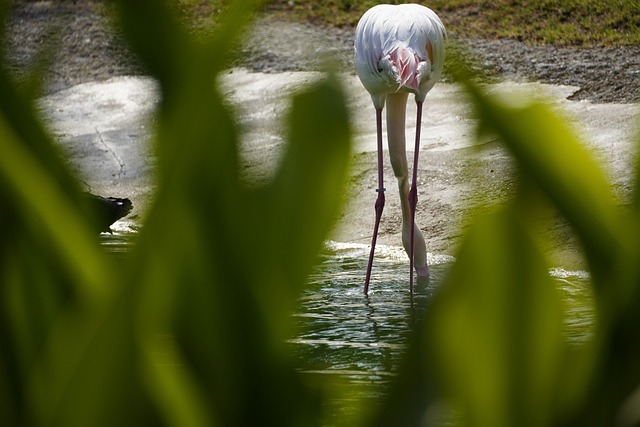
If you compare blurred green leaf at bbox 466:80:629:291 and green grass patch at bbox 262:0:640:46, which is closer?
blurred green leaf at bbox 466:80:629:291

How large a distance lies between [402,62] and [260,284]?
458 centimetres

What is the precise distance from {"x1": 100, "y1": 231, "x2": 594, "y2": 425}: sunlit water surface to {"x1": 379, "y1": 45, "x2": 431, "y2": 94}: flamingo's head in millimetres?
794

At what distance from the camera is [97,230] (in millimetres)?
612

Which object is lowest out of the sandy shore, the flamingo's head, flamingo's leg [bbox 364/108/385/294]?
the sandy shore

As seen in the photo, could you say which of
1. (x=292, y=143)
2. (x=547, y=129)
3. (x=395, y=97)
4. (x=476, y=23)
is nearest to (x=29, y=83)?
(x=292, y=143)

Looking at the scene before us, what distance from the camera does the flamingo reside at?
16.6 feet

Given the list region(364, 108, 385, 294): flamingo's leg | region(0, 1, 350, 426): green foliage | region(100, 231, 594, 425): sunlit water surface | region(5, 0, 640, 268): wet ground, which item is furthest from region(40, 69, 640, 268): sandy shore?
region(0, 1, 350, 426): green foliage

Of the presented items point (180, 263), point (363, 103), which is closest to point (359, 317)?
point (363, 103)

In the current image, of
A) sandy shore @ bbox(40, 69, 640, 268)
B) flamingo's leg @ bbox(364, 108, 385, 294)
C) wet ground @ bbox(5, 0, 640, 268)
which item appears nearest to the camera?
flamingo's leg @ bbox(364, 108, 385, 294)

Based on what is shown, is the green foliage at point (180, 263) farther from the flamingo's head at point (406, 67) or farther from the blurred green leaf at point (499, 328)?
the flamingo's head at point (406, 67)

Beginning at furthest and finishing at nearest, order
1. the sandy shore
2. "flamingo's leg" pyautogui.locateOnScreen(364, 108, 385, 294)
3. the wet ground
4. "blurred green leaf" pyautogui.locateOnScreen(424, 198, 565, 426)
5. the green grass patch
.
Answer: the green grass patch
the wet ground
the sandy shore
"flamingo's leg" pyautogui.locateOnScreen(364, 108, 385, 294)
"blurred green leaf" pyautogui.locateOnScreen(424, 198, 565, 426)

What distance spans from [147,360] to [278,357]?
0.23 ft

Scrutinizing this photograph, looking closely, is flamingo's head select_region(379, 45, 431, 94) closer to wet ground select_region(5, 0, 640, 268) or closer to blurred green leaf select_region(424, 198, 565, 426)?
wet ground select_region(5, 0, 640, 268)

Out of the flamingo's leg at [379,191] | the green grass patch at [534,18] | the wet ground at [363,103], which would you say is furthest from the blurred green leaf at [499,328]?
the green grass patch at [534,18]
